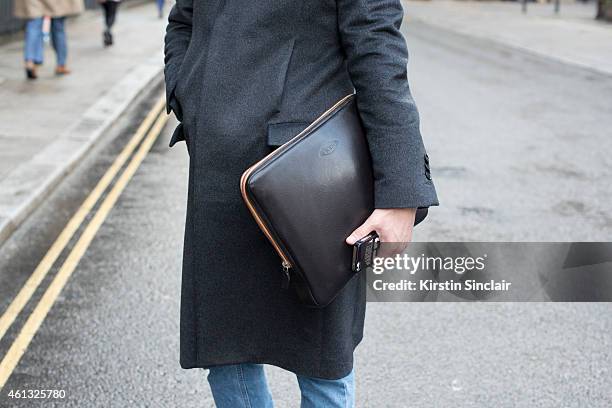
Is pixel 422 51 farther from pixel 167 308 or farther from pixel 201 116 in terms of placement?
pixel 201 116

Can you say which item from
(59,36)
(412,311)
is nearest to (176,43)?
(412,311)

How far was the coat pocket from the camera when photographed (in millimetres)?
1976

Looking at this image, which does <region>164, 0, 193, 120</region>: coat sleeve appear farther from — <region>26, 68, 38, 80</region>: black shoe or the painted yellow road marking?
<region>26, 68, 38, 80</region>: black shoe

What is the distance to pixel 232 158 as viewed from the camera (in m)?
2.02

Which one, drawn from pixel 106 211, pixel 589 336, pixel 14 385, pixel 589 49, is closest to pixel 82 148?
pixel 106 211

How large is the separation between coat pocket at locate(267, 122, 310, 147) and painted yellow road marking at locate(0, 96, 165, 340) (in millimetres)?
2689

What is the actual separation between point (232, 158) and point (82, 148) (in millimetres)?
6133

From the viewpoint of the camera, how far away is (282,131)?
6.52ft

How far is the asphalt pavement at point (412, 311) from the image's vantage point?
3.64m

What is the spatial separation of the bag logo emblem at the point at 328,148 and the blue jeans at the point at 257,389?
61cm

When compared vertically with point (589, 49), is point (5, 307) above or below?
above

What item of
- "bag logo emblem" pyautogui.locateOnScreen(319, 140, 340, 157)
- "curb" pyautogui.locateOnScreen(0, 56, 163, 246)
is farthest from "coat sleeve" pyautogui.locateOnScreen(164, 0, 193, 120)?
"curb" pyautogui.locateOnScreen(0, 56, 163, 246)

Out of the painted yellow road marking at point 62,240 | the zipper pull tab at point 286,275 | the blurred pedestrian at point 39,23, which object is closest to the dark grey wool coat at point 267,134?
the zipper pull tab at point 286,275

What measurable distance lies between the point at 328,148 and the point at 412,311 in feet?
8.88
